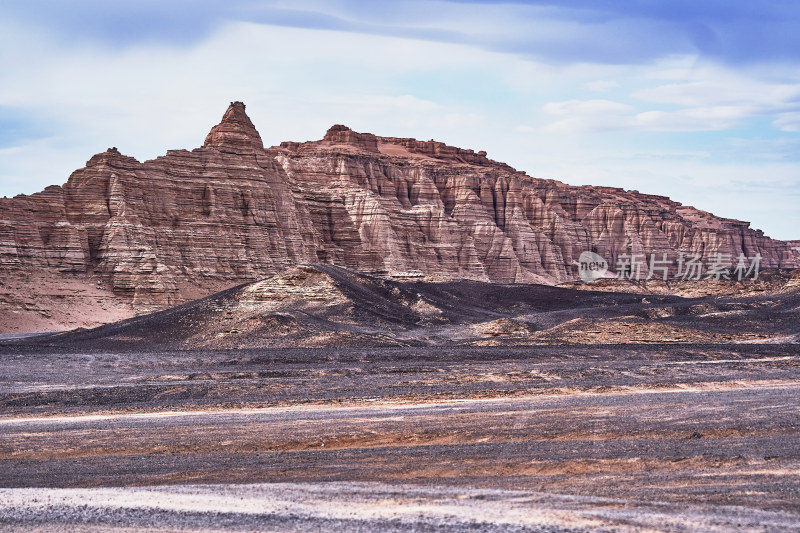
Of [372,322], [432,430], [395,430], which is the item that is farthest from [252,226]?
[432,430]

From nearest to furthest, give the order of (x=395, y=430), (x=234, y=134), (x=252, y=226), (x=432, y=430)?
(x=432, y=430) < (x=395, y=430) < (x=252, y=226) < (x=234, y=134)

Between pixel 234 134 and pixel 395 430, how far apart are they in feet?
195

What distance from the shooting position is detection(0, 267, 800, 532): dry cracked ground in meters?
12.8

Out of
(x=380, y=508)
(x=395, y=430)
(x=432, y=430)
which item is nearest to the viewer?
(x=380, y=508)

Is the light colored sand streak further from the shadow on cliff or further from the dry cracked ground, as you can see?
the shadow on cliff

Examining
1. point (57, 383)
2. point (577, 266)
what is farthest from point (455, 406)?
point (577, 266)

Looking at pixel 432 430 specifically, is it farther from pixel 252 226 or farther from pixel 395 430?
pixel 252 226

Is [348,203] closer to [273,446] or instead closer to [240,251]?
[240,251]

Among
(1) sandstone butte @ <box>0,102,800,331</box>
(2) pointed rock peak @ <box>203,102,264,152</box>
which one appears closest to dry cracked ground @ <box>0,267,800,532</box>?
(1) sandstone butte @ <box>0,102,800,331</box>

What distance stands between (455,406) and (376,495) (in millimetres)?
9606

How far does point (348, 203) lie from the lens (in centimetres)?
9706

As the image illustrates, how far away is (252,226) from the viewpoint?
232 feet

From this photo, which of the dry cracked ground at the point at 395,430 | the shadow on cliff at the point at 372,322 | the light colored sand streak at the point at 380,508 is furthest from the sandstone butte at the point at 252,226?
the light colored sand streak at the point at 380,508

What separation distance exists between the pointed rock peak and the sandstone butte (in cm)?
13
